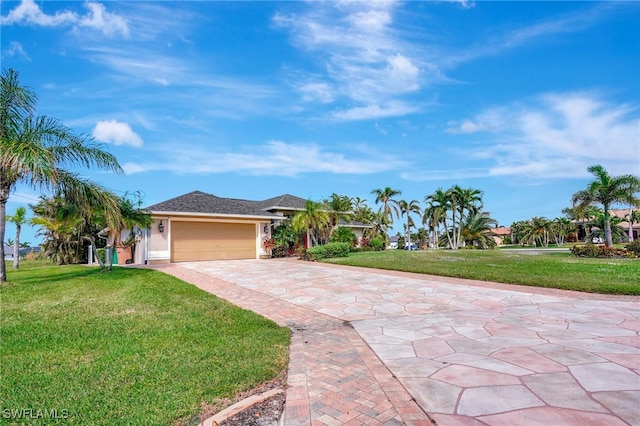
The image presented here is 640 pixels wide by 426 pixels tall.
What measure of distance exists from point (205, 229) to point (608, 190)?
23.9 m

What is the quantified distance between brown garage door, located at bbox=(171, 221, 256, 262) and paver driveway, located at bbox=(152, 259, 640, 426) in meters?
12.1

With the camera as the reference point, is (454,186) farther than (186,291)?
Yes

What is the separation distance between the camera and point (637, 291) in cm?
776

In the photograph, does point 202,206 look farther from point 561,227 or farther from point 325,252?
point 561,227

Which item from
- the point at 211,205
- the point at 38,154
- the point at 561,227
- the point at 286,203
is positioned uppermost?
the point at 38,154

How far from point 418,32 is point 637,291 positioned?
921cm

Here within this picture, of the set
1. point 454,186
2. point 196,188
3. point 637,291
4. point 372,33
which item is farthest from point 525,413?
point 454,186

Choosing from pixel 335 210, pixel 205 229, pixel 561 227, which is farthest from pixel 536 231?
pixel 205 229

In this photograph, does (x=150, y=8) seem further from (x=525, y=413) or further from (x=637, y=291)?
(x=637, y=291)

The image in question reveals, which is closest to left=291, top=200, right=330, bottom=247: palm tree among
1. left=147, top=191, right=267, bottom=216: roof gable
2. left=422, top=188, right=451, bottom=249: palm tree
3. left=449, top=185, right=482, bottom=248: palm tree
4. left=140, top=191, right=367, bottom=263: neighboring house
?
left=140, top=191, right=367, bottom=263: neighboring house

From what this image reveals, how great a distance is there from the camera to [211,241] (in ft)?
65.0

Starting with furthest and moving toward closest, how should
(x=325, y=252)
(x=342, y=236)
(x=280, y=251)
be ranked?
(x=342, y=236) < (x=280, y=251) < (x=325, y=252)

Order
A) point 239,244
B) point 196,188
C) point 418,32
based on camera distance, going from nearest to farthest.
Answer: point 418,32, point 239,244, point 196,188

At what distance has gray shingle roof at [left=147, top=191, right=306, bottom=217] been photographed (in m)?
18.7
